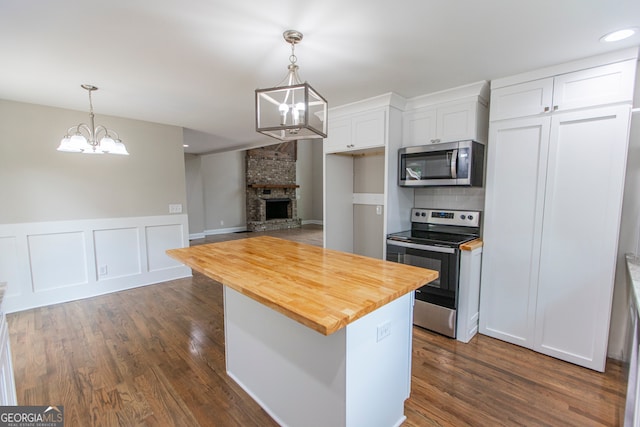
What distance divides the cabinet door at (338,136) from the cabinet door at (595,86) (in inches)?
72.6

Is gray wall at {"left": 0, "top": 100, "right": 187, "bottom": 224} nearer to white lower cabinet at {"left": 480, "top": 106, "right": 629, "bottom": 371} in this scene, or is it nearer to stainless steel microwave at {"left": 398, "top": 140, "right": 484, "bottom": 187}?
stainless steel microwave at {"left": 398, "top": 140, "right": 484, "bottom": 187}

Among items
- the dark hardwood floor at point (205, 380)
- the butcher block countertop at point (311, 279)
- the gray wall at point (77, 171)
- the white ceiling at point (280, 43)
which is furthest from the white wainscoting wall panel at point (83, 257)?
the butcher block countertop at point (311, 279)

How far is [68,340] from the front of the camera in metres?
2.63

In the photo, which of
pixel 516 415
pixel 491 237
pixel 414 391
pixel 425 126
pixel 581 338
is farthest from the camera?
pixel 425 126

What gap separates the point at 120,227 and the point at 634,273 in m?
5.11

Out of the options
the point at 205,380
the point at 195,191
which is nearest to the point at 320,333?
the point at 205,380

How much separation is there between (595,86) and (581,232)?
1070 mm

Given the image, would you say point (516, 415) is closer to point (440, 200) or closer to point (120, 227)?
point (440, 200)

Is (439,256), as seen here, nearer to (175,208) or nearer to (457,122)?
→ (457,122)

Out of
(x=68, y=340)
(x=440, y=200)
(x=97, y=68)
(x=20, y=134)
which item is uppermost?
(x=97, y=68)

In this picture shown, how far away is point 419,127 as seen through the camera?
299 cm

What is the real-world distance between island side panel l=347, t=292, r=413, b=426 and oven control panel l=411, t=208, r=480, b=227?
1.66 m

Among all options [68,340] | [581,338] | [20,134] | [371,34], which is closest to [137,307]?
[68,340]

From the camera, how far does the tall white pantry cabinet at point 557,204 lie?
6.71 ft
